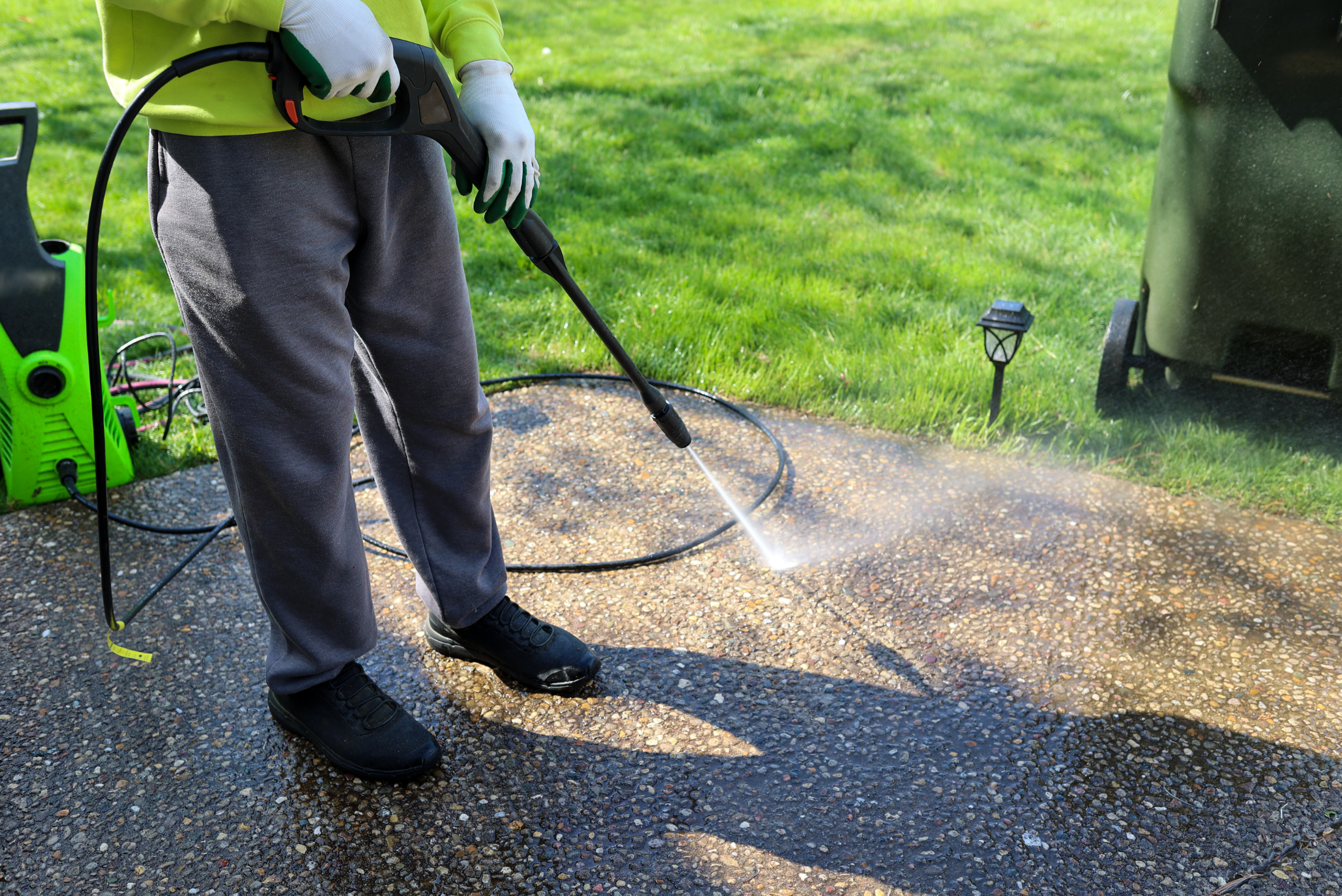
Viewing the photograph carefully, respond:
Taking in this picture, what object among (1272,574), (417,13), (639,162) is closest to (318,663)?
(417,13)

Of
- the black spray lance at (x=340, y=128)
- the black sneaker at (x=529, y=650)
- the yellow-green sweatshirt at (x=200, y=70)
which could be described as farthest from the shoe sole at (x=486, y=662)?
the yellow-green sweatshirt at (x=200, y=70)

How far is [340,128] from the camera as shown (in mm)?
1442

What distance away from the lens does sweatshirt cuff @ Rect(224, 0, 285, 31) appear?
4.28 feet

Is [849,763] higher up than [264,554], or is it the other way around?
[264,554]

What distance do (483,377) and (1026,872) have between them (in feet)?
7.56

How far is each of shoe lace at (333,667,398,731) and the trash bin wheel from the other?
221 cm

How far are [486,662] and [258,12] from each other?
126 cm

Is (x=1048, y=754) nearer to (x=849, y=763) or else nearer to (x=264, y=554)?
(x=849, y=763)

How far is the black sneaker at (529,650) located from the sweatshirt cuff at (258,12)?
1.15 meters

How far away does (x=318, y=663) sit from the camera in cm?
177

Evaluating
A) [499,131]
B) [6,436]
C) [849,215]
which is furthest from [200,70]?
[849,215]

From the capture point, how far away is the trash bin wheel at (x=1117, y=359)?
2.88 m

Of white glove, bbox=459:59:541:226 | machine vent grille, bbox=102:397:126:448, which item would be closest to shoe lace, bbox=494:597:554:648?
white glove, bbox=459:59:541:226

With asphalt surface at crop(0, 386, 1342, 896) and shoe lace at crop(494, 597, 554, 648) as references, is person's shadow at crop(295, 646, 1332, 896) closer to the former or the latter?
asphalt surface at crop(0, 386, 1342, 896)
